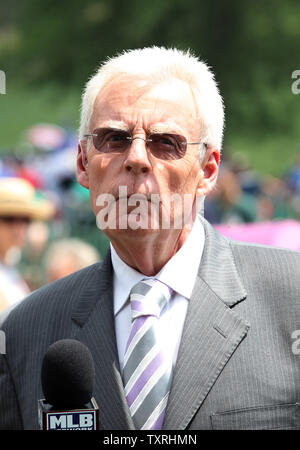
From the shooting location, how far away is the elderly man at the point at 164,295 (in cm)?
250

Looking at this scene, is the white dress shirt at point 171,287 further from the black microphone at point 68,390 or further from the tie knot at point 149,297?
the black microphone at point 68,390

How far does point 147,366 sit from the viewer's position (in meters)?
2.53

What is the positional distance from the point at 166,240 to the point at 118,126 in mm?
397

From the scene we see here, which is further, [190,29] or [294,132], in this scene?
[294,132]

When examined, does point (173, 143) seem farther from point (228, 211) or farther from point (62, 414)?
point (228, 211)

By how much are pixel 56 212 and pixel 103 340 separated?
25.4 ft

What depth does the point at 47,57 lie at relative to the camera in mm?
24062

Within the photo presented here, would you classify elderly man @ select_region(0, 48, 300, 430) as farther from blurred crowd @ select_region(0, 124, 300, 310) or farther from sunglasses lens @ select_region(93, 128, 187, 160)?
blurred crowd @ select_region(0, 124, 300, 310)

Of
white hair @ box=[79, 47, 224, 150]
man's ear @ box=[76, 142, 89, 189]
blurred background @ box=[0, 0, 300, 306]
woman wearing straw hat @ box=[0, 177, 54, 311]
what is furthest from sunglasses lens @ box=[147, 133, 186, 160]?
blurred background @ box=[0, 0, 300, 306]

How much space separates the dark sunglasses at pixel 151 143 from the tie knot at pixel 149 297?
411mm

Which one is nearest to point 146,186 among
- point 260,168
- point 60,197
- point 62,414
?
point 62,414

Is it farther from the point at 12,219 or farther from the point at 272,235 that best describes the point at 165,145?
the point at 12,219

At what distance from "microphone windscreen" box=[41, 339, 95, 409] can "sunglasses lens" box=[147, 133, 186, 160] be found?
0.69 metres

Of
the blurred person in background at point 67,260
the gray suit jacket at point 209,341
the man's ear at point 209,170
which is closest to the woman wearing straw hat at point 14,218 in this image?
the blurred person in background at point 67,260
